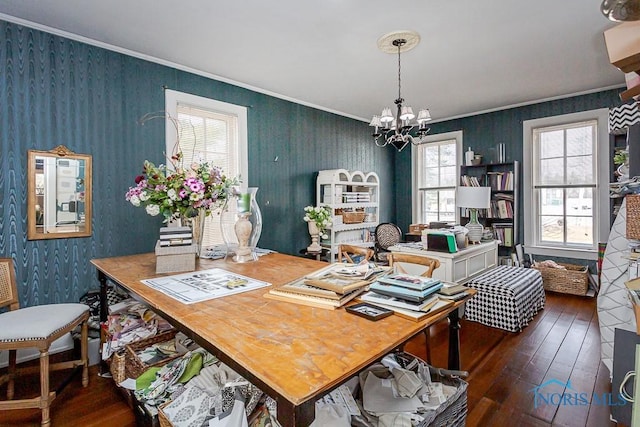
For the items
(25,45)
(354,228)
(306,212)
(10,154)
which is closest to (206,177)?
(10,154)

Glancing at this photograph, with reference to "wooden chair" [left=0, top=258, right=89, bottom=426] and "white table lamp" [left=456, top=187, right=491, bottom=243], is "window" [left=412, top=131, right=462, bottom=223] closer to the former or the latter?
"white table lamp" [left=456, top=187, right=491, bottom=243]

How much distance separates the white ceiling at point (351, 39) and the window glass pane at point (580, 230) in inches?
67.3

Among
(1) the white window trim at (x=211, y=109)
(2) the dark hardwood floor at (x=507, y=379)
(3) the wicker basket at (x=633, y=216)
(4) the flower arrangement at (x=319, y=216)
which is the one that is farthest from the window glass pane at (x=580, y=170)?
(1) the white window trim at (x=211, y=109)

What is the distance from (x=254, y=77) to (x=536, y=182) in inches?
166

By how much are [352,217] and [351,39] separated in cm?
244

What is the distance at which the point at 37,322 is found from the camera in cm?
185

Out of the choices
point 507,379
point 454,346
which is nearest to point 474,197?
point 507,379

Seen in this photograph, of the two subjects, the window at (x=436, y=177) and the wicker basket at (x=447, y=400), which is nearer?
the wicker basket at (x=447, y=400)

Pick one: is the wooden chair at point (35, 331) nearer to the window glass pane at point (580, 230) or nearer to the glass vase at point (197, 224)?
the glass vase at point (197, 224)

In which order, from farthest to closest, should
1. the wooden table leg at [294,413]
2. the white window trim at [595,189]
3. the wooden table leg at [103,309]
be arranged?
the white window trim at [595,189] → the wooden table leg at [103,309] → the wooden table leg at [294,413]

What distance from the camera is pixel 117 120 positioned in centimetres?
288

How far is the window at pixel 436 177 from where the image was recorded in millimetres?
5426

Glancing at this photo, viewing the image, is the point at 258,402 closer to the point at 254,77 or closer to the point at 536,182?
the point at 254,77

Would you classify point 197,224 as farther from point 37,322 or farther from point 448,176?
point 448,176
